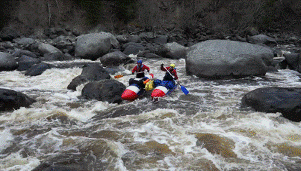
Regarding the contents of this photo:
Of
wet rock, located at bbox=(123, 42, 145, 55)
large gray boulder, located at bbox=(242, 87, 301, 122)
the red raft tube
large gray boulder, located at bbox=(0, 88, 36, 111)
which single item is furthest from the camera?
wet rock, located at bbox=(123, 42, 145, 55)

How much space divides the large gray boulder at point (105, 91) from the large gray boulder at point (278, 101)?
3.14 metres

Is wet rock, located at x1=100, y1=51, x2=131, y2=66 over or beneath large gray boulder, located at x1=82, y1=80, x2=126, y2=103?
over

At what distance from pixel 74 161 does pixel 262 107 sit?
3912mm

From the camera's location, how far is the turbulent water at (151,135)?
3.24 m

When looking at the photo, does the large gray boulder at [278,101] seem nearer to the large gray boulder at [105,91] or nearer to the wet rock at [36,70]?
the large gray boulder at [105,91]

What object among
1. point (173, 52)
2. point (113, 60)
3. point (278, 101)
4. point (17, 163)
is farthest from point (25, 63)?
point (278, 101)

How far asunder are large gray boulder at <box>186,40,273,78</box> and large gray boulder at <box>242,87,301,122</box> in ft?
8.37

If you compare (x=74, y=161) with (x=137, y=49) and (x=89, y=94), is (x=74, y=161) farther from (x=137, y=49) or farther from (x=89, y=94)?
(x=137, y=49)

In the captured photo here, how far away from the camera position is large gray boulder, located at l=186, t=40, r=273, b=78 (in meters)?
7.79

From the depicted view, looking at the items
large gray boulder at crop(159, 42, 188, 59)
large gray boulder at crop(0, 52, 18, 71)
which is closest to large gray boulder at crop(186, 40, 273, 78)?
large gray boulder at crop(159, 42, 188, 59)

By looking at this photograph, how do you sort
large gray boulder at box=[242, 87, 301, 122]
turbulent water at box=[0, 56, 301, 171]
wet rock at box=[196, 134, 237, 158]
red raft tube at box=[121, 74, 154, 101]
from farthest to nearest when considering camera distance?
red raft tube at box=[121, 74, 154, 101] → large gray boulder at box=[242, 87, 301, 122] → wet rock at box=[196, 134, 237, 158] → turbulent water at box=[0, 56, 301, 171]

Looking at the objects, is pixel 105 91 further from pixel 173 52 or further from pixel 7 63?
pixel 173 52

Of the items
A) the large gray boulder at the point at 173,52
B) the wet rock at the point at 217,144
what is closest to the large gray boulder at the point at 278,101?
the wet rock at the point at 217,144

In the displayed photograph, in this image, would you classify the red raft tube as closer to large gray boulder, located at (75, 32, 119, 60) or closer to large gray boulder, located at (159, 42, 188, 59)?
large gray boulder, located at (159, 42, 188, 59)
